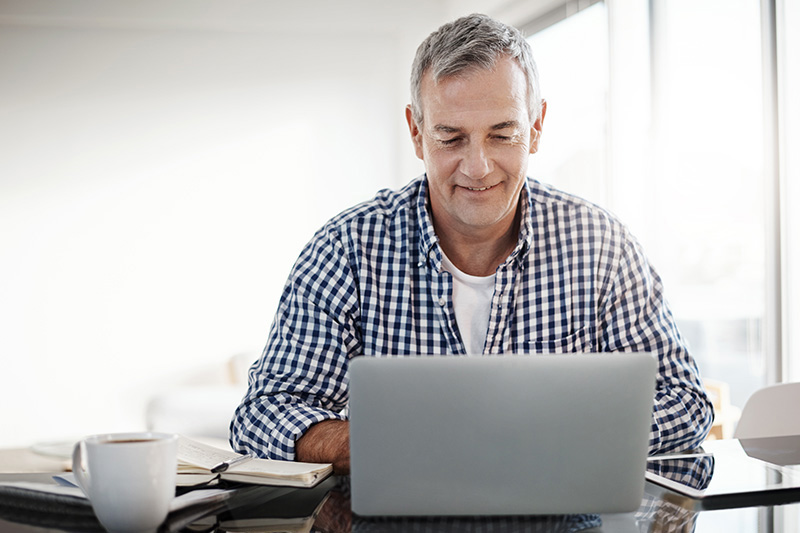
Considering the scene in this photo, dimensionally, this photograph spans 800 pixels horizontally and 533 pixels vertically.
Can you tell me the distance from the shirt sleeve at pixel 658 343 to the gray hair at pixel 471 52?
39 centimetres

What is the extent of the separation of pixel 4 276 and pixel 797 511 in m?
4.52

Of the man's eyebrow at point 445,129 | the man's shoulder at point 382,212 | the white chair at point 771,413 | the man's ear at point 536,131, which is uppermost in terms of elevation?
the man's ear at point 536,131

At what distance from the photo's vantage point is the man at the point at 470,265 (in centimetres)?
139

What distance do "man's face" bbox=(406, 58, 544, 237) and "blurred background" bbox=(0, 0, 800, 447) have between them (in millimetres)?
2148

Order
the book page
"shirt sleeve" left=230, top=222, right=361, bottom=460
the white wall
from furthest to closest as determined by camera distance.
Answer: the white wall
"shirt sleeve" left=230, top=222, right=361, bottom=460
the book page

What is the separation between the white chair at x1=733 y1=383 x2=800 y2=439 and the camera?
4.37 feet

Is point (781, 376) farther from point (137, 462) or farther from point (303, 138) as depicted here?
point (303, 138)

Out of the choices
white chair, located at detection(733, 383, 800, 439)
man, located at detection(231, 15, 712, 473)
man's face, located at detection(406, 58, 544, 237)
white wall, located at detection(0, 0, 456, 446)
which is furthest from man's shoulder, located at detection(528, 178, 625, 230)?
white wall, located at detection(0, 0, 456, 446)

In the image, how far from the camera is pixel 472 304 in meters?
1.50

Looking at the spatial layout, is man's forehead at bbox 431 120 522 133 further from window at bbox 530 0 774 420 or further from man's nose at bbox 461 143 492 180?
window at bbox 530 0 774 420

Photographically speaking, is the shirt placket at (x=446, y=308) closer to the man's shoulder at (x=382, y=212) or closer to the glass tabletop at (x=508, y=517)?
the man's shoulder at (x=382, y=212)

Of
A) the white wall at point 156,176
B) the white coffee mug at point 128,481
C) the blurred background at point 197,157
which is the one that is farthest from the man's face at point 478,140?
the white wall at point 156,176

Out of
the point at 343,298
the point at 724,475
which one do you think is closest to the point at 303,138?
the point at 343,298

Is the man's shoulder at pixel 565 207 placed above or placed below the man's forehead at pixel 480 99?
below
